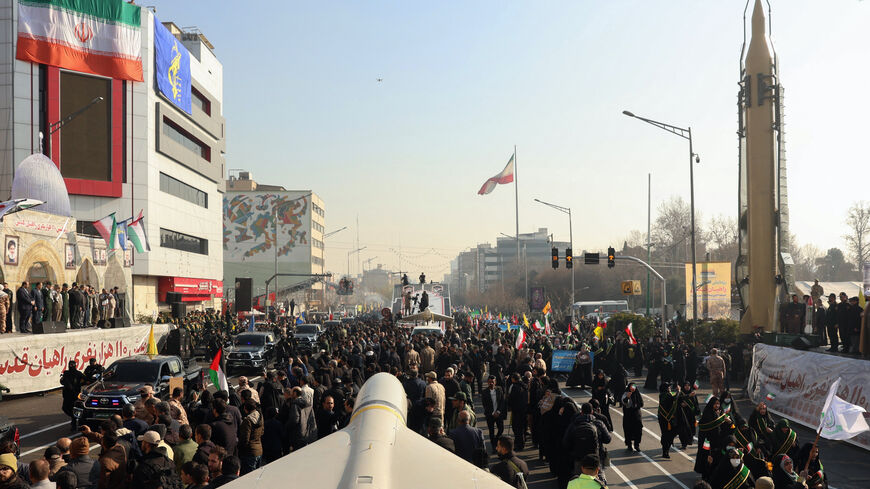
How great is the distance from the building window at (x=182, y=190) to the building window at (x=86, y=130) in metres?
6.28

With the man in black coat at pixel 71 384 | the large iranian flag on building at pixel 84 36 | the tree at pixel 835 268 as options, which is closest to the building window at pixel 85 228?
the large iranian flag on building at pixel 84 36

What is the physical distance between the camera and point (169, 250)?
176 ft

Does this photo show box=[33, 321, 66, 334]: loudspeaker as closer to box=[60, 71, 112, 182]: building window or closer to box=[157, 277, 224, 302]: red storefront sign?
box=[60, 71, 112, 182]: building window

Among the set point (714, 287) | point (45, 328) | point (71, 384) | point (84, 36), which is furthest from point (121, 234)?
point (714, 287)

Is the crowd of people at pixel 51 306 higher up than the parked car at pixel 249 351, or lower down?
higher up

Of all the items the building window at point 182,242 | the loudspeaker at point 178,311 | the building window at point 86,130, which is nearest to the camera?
the loudspeaker at point 178,311

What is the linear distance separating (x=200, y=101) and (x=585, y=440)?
5790cm

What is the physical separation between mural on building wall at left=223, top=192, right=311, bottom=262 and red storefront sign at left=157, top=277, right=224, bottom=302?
4249 cm

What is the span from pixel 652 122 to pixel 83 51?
114 feet

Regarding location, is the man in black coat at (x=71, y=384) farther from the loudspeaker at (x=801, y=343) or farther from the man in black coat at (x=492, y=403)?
the loudspeaker at (x=801, y=343)

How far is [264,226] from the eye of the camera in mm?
111750

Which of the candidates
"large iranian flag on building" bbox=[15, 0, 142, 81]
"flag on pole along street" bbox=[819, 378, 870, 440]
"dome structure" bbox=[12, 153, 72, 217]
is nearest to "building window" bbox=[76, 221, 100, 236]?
"dome structure" bbox=[12, 153, 72, 217]

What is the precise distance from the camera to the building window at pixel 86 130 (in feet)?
147

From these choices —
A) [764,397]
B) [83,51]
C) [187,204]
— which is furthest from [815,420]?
[187,204]
